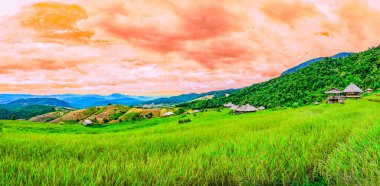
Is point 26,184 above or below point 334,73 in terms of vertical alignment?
below

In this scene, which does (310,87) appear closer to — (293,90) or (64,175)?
(293,90)

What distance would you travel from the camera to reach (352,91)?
53688 mm

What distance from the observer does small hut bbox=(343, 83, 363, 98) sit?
53469mm

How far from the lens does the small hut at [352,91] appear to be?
175 ft

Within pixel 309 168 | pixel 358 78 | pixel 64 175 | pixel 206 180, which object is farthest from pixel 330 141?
pixel 358 78

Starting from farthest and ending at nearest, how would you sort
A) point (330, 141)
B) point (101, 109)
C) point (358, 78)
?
point (101, 109) < point (358, 78) < point (330, 141)

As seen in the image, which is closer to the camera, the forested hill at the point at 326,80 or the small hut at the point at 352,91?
the small hut at the point at 352,91

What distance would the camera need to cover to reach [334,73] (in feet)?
382

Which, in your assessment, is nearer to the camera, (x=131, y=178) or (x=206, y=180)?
(x=131, y=178)

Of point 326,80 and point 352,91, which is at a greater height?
point 326,80

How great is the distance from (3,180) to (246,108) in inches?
3014

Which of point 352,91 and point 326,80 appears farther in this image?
point 326,80

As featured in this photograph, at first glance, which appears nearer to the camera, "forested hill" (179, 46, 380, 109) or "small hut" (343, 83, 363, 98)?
"small hut" (343, 83, 363, 98)

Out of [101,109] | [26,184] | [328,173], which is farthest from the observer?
[101,109]
